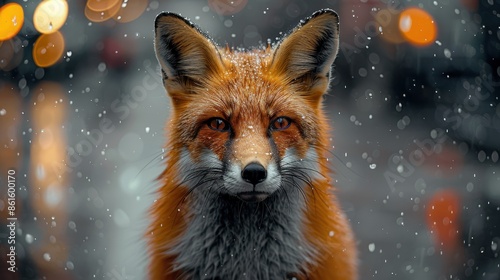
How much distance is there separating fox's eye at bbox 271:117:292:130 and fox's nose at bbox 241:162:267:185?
12cm

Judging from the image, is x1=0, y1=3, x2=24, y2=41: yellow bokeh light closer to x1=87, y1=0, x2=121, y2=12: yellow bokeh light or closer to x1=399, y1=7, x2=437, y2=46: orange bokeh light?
x1=87, y1=0, x2=121, y2=12: yellow bokeh light

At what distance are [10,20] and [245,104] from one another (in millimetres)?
1006

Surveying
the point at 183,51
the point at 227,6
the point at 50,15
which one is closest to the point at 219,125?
the point at 183,51

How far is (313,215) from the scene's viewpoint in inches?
52.5

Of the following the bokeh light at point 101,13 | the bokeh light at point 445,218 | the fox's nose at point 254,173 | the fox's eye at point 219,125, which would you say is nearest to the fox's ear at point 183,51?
the fox's eye at point 219,125

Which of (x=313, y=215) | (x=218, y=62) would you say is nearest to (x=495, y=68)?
(x=313, y=215)

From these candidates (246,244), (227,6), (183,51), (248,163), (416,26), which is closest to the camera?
(248,163)

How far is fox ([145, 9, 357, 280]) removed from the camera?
3.91 ft

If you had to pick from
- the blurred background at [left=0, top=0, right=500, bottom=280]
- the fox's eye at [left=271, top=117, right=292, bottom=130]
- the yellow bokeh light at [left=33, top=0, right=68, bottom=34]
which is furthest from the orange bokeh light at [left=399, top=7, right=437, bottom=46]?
the yellow bokeh light at [left=33, top=0, right=68, bottom=34]

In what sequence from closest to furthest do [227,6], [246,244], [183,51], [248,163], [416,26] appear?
[248,163], [183,51], [246,244], [227,6], [416,26]

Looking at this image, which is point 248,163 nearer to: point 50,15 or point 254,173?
point 254,173

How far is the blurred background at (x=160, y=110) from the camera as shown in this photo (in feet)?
4.98

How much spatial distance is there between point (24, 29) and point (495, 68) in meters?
1.59

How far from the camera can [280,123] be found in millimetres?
1211
